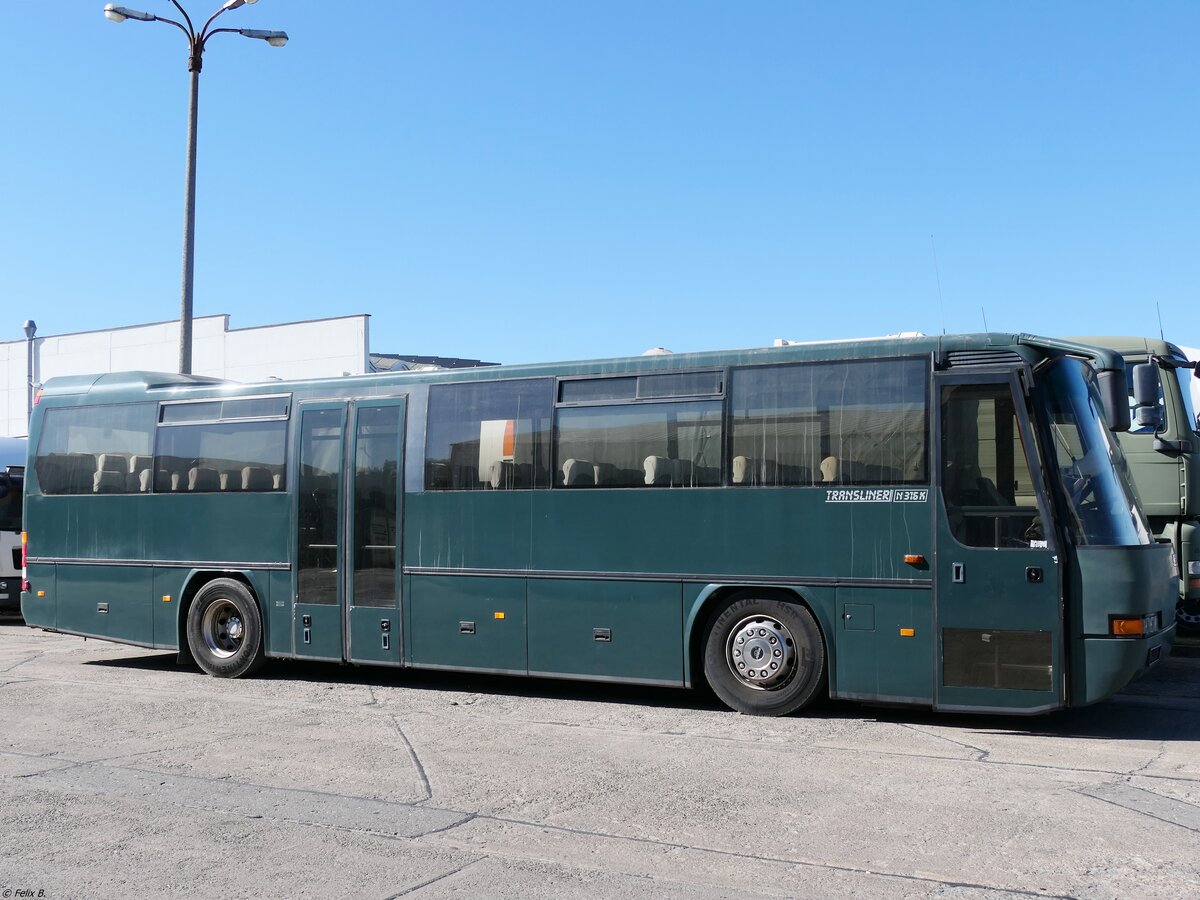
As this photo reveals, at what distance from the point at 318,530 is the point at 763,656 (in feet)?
15.6

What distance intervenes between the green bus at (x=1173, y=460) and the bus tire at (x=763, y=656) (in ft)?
19.4

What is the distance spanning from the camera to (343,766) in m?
7.91

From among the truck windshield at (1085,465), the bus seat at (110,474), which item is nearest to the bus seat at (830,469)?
the truck windshield at (1085,465)

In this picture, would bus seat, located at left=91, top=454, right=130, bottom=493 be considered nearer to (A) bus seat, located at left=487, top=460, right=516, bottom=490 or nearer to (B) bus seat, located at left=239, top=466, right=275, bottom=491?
(B) bus seat, located at left=239, top=466, right=275, bottom=491

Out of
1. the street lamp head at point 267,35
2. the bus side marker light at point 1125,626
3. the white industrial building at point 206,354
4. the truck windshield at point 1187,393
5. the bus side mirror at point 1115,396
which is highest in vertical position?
the street lamp head at point 267,35

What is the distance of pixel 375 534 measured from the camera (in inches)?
458

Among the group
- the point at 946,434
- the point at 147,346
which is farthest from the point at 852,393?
the point at 147,346

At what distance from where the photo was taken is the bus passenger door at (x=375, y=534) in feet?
37.9

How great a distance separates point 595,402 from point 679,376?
0.81m

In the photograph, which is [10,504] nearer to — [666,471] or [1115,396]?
[666,471]

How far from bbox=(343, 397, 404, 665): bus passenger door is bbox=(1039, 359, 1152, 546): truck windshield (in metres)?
5.94

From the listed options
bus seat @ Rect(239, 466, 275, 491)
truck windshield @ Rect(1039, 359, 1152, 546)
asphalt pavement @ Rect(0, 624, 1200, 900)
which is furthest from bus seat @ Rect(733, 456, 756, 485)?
bus seat @ Rect(239, 466, 275, 491)

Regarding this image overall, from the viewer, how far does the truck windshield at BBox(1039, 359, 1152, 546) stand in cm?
873

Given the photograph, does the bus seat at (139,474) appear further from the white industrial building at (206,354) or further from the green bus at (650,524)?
the white industrial building at (206,354)
